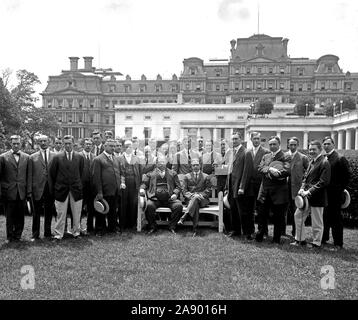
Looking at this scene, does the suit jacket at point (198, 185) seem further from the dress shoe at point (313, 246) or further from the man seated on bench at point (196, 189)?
the dress shoe at point (313, 246)

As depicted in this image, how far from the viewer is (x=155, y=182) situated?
26.6ft

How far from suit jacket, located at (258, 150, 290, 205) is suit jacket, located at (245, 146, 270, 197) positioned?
0.28m

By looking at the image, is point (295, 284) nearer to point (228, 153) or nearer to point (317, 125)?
point (228, 153)

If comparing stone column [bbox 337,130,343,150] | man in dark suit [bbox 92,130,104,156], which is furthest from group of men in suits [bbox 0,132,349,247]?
stone column [bbox 337,130,343,150]

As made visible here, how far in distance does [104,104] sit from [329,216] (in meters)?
88.0

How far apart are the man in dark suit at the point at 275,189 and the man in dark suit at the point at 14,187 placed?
15.3 ft

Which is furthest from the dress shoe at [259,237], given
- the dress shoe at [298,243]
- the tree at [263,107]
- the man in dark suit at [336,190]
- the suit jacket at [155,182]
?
the tree at [263,107]

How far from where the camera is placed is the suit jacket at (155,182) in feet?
26.5

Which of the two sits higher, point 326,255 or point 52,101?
point 52,101

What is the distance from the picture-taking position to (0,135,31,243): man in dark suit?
22.6ft

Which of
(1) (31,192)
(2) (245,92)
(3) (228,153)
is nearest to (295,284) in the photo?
(3) (228,153)

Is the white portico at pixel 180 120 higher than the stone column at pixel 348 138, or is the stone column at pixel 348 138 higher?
the white portico at pixel 180 120

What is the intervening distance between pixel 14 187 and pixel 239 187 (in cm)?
442
